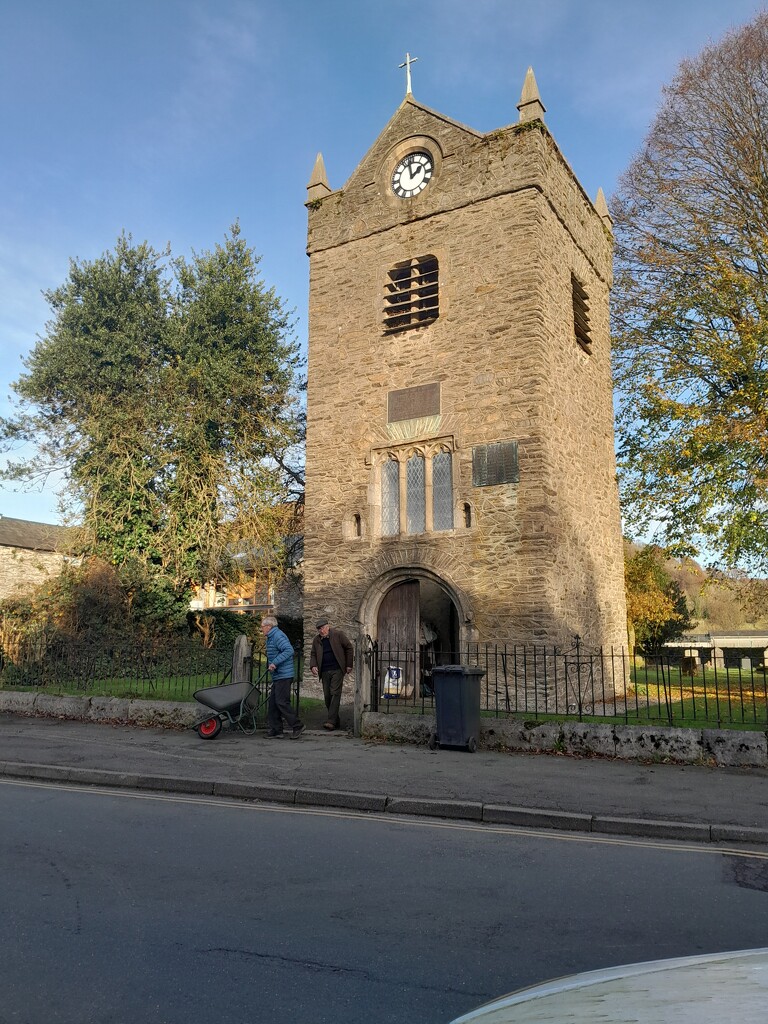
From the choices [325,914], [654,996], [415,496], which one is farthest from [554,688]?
[654,996]

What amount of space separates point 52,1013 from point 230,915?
4.07 feet

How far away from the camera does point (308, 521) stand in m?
18.4

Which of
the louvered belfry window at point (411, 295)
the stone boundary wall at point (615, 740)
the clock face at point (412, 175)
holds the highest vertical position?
the clock face at point (412, 175)

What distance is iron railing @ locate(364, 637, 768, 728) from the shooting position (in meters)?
11.3

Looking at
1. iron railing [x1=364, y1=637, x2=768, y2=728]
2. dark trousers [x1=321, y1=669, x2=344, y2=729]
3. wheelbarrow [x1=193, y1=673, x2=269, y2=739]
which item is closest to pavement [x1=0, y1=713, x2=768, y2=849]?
wheelbarrow [x1=193, y1=673, x2=269, y2=739]

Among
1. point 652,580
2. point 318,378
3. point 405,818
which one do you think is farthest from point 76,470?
point 405,818

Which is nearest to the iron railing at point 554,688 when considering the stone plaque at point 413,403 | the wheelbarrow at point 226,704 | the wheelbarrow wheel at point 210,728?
the wheelbarrow at point 226,704

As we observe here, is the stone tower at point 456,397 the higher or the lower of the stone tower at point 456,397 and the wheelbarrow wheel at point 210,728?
the higher

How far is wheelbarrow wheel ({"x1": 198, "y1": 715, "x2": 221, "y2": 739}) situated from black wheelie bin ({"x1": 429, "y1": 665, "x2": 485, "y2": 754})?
11.2 feet

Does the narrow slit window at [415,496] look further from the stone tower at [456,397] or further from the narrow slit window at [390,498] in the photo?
the narrow slit window at [390,498]

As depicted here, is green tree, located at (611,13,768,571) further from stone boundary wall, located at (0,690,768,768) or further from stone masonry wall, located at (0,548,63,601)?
stone masonry wall, located at (0,548,63,601)

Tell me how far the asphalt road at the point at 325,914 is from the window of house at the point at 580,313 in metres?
15.0

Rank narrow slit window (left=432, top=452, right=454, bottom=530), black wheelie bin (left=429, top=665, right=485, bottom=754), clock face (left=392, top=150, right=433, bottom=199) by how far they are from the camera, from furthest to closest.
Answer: clock face (left=392, top=150, right=433, bottom=199) → narrow slit window (left=432, top=452, right=454, bottom=530) → black wheelie bin (left=429, top=665, right=485, bottom=754)

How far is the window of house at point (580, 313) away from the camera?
62.8 feet
